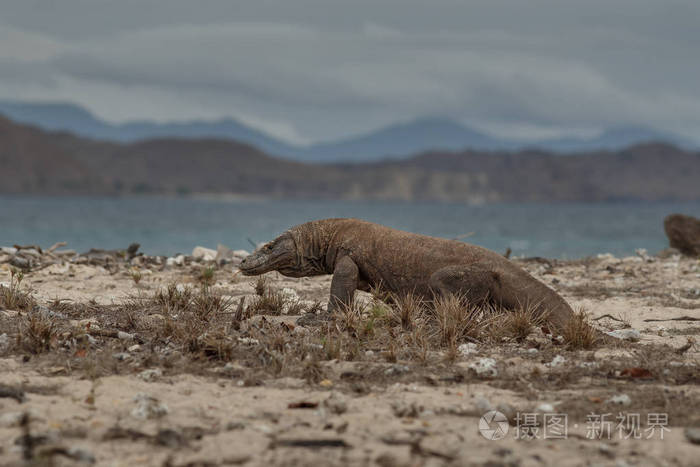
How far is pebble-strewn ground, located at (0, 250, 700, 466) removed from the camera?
15.4 ft

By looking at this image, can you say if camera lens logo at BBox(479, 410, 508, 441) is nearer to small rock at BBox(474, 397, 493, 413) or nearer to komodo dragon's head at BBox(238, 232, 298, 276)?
small rock at BBox(474, 397, 493, 413)

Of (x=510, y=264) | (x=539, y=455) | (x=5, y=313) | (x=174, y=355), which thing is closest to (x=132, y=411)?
(x=174, y=355)

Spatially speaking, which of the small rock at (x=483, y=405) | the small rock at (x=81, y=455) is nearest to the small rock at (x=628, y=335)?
the small rock at (x=483, y=405)

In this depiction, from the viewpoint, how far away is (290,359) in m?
6.64

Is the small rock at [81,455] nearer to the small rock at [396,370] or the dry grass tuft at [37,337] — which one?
the dry grass tuft at [37,337]

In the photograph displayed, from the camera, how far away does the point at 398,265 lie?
884 centimetres

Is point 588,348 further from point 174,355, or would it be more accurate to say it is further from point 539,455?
point 174,355

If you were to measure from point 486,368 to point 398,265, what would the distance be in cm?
258

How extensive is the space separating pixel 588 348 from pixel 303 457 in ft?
13.1

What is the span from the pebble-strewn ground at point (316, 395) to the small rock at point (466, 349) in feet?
0.07

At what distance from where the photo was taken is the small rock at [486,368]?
21.0 ft

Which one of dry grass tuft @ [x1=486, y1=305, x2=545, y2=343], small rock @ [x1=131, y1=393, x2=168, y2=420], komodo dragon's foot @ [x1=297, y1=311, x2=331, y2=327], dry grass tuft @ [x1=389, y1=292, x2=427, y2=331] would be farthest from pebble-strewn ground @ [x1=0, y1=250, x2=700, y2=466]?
dry grass tuft @ [x1=389, y1=292, x2=427, y2=331]

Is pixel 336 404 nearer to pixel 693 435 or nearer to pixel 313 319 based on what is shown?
pixel 693 435

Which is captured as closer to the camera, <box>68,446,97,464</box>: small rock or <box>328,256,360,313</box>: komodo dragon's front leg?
<box>68,446,97,464</box>: small rock
